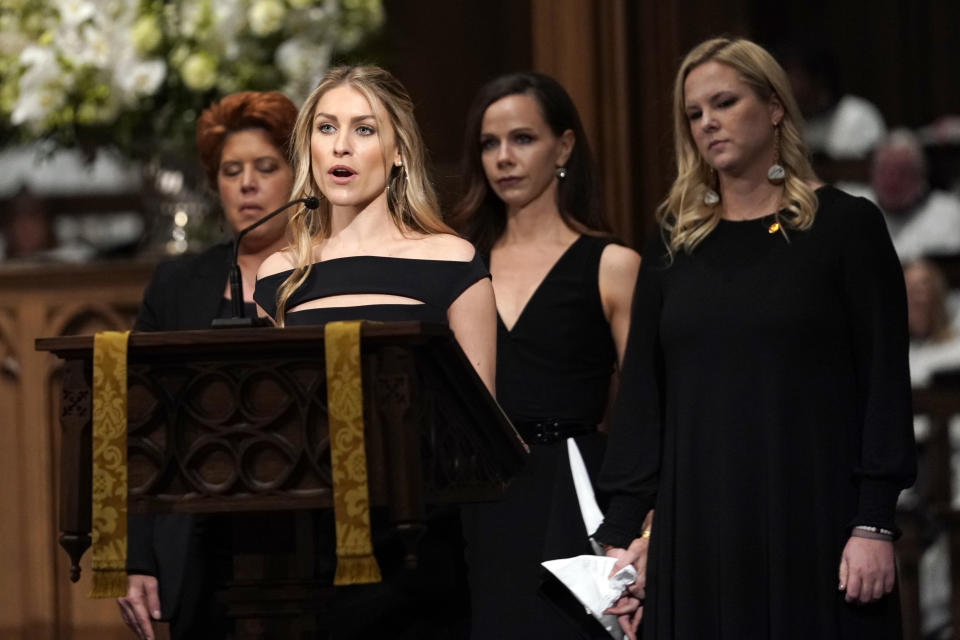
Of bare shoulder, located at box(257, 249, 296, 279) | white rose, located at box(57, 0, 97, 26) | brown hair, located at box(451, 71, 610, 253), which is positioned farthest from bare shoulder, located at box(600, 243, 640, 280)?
white rose, located at box(57, 0, 97, 26)

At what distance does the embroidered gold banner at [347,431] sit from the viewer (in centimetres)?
203

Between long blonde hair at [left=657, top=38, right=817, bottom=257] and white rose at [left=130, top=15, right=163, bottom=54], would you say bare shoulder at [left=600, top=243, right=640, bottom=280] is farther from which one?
white rose at [left=130, top=15, right=163, bottom=54]

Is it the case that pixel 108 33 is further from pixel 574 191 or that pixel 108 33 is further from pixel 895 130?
pixel 895 130

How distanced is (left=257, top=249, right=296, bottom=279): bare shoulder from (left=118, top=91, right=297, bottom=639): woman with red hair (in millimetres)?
686

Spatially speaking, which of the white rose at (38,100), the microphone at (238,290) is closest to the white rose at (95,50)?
the white rose at (38,100)

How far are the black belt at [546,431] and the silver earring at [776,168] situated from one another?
2.30ft

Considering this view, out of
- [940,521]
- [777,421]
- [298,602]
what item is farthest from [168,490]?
[940,521]

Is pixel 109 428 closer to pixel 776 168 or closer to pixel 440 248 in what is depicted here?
pixel 440 248

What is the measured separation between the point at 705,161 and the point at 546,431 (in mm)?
673

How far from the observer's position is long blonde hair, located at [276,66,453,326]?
8.84ft

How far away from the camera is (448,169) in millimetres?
4723

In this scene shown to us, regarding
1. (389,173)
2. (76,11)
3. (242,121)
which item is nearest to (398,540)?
(389,173)

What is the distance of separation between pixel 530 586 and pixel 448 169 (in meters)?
1.79

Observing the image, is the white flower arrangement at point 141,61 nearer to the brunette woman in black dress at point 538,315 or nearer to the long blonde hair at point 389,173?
the brunette woman in black dress at point 538,315
